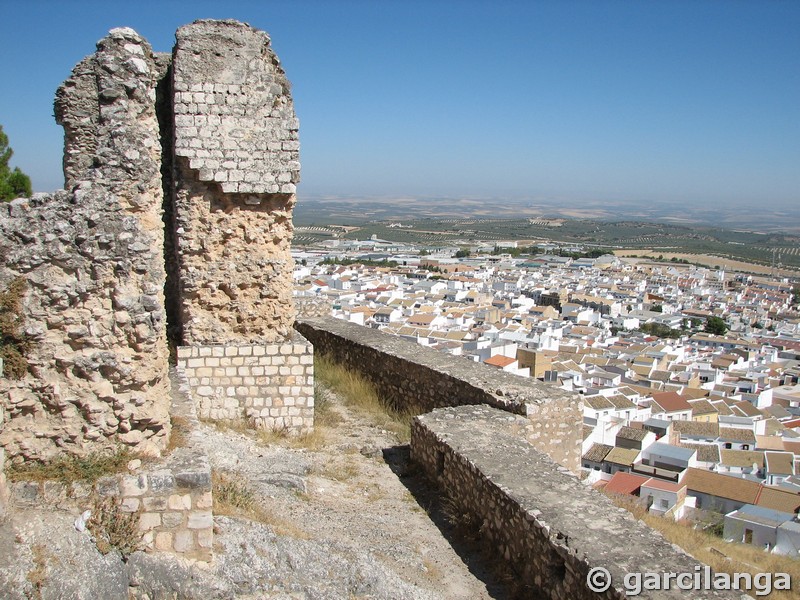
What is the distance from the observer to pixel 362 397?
817 cm

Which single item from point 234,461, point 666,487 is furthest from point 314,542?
point 666,487

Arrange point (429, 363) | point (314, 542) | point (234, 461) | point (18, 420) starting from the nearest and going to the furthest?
point (18, 420), point (314, 542), point (234, 461), point (429, 363)

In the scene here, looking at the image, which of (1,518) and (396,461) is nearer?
(1,518)

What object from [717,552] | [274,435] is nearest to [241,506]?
[274,435]

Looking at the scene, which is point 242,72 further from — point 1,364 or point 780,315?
point 780,315

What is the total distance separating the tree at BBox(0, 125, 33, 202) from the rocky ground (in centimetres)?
890

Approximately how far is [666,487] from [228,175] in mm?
10929

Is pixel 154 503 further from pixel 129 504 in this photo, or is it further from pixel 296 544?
pixel 296 544

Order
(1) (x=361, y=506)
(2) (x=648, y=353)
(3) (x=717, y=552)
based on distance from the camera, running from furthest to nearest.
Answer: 1. (2) (x=648, y=353)
2. (3) (x=717, y=552)
3. (1) (x=361, y=506)

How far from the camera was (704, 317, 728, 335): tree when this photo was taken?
52469 mm

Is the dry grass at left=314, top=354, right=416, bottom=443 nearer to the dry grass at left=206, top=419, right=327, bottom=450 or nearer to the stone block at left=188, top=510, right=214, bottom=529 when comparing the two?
the dry grass at left=206, top=419, right=327, bottom=450

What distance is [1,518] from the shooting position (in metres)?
2.93

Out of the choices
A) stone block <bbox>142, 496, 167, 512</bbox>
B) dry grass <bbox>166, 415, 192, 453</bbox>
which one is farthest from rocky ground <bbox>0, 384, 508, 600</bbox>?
dry grass <bbox>166, 415, 192, 453</bbox>

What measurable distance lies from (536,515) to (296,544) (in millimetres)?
1376
